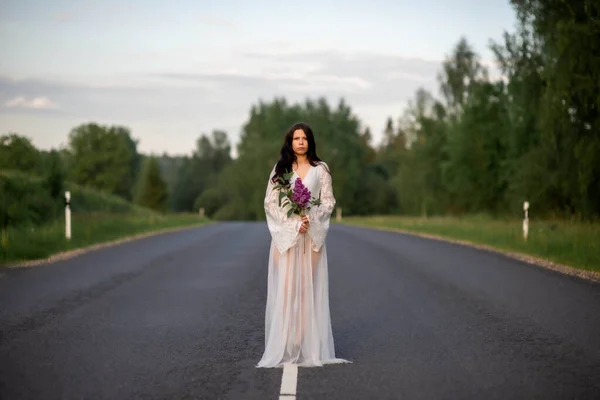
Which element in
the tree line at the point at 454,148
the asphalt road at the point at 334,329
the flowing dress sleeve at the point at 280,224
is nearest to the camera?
the asphalt road at the point at 334,329

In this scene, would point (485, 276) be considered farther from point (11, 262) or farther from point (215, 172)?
point (215, 172)

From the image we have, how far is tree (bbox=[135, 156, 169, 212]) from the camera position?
311 feet

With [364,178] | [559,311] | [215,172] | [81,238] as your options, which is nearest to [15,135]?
[81,238]

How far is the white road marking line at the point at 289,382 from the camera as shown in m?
5.21

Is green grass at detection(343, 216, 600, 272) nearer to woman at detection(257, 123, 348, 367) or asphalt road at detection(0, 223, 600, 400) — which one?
asphalt road at detection(0, 223, 600, 400)

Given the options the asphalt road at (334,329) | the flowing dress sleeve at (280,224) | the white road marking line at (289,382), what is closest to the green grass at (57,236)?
the asphalt road at (334,329)

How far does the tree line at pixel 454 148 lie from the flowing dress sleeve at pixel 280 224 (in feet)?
55.9

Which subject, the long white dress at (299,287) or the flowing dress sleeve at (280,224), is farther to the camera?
the flowing dress sleeve at (280,224)

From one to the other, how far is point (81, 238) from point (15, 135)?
27.0m

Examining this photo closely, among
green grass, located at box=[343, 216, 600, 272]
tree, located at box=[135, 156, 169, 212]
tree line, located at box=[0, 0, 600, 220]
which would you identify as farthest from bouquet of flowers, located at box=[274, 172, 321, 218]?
tree, located at box=[135, 156, 169, 212]

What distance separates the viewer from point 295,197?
6.32 m

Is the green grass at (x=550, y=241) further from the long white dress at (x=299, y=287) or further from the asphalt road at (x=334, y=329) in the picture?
the long white dress at (x=299, y=287)

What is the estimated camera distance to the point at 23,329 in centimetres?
784

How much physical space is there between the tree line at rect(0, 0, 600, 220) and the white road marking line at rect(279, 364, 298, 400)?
58.3ft
